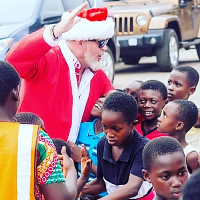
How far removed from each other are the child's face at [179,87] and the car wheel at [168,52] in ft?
23.5

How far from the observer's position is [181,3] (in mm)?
13352

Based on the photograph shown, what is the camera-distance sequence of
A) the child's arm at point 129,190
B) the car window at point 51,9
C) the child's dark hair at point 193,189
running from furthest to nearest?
the car window at point 51,9 → the child's arm at point 129,190 → the child's dark hair at point 193,189

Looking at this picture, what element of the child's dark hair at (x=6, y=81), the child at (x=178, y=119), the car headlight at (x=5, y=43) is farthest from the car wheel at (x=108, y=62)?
the child's dark hair at (x=6, y=81)

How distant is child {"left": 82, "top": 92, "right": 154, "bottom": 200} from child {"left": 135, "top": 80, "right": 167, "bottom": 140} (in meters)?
0.57

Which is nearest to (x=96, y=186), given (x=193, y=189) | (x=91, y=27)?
(x=91, y=27)

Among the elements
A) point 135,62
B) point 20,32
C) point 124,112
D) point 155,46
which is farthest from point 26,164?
point 135,62

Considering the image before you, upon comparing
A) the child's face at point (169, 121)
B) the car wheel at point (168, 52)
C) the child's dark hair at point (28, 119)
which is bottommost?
the car wheel at point (168, 52)

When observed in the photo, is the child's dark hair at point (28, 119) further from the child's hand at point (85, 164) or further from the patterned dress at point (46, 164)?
the patterned dress at point (46, 164)

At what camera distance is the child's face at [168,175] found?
3.20 metres

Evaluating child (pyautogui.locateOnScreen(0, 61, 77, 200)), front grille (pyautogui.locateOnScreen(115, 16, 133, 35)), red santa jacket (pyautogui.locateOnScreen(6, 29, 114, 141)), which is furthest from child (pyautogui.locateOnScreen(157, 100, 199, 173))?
front grille (pyautogui.locateOnScreen(115, 16, 133, 35))

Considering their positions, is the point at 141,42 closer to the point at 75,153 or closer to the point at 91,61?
the point at 91,61

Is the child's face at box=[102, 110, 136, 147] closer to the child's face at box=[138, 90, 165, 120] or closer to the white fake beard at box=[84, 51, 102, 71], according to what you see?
the child's face at box=[138, 90, 165, 120]

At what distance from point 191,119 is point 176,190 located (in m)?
1.16

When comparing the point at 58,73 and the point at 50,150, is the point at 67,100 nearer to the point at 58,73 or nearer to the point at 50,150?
the point at 58,73
